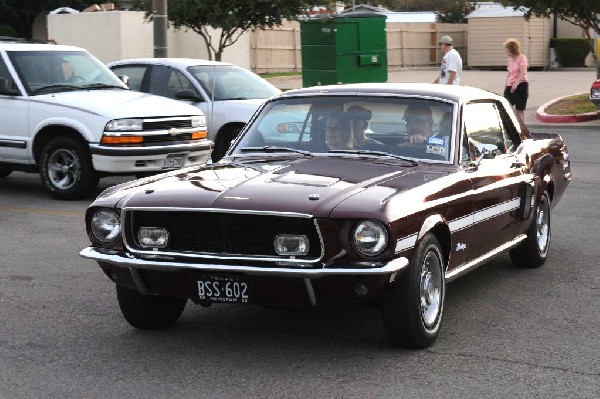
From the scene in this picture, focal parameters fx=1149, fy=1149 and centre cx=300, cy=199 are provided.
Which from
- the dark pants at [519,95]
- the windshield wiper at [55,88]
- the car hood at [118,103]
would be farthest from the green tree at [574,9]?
the windshield wiper at [55,88]

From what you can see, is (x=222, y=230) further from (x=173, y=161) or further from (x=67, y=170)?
(x=67, y=170)

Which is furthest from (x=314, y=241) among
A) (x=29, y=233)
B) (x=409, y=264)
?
(x=29, y=233)

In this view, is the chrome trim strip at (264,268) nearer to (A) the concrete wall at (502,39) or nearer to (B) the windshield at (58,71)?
(B) the windshield at (58,71)

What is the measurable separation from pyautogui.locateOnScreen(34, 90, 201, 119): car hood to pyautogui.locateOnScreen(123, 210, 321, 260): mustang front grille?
663 centimetres

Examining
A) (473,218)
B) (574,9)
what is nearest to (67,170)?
(473,218)

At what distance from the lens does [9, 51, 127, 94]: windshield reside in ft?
44.9

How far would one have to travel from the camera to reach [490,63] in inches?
1977

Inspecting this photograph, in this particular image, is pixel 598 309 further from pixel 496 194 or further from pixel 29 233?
pixel 29 233

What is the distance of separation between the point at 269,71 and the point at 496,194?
36.2 meters

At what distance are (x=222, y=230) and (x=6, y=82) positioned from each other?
811cm

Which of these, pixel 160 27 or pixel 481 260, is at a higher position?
pixel 160 27

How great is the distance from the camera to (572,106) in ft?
84.7

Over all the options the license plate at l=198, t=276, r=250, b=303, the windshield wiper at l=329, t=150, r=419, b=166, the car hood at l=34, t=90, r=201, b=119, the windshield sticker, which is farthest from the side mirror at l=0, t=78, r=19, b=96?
the license plate at l=198, t=276, r=250, b=303

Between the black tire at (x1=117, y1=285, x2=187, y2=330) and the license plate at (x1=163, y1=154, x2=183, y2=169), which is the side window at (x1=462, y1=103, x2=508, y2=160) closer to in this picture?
the black tire at (x1=117, y1=285, x2=187, y2=330)
